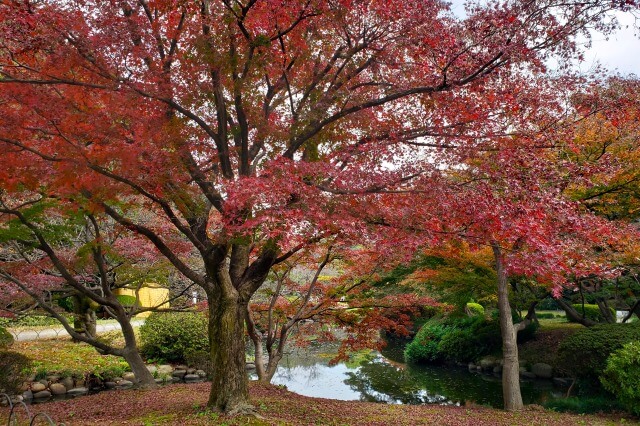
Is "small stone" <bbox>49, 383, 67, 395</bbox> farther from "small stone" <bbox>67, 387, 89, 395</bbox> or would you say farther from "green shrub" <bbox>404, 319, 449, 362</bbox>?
"green shrub" <bbox>404, 319, 449, 362</bbox>

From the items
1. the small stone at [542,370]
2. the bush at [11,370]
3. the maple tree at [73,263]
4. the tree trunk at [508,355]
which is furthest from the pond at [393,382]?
the bush at [11,370]

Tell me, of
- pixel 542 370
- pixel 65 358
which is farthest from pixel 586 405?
pixel 65 358

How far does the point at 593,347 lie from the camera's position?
371 inches

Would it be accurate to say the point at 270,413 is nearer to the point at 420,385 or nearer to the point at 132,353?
the point at 132,353

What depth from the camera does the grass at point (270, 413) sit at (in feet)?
18.9

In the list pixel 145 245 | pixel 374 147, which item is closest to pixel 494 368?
pixel 145 245

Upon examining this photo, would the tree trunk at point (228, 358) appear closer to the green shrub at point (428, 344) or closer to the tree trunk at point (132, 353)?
the tree trunk at point (132, 353)

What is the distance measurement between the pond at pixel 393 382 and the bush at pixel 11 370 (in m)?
6.41

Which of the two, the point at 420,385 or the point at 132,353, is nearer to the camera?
the point at 132,353

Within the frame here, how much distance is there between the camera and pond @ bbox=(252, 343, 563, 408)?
12.2m

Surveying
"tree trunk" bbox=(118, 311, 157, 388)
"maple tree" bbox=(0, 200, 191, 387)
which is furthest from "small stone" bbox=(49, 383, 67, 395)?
"tree trunk" bbox=(118, 311, 157, 388)

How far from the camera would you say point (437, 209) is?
523cm

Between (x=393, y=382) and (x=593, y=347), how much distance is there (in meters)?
6.36

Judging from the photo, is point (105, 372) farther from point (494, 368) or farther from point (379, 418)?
point (494, 368)
